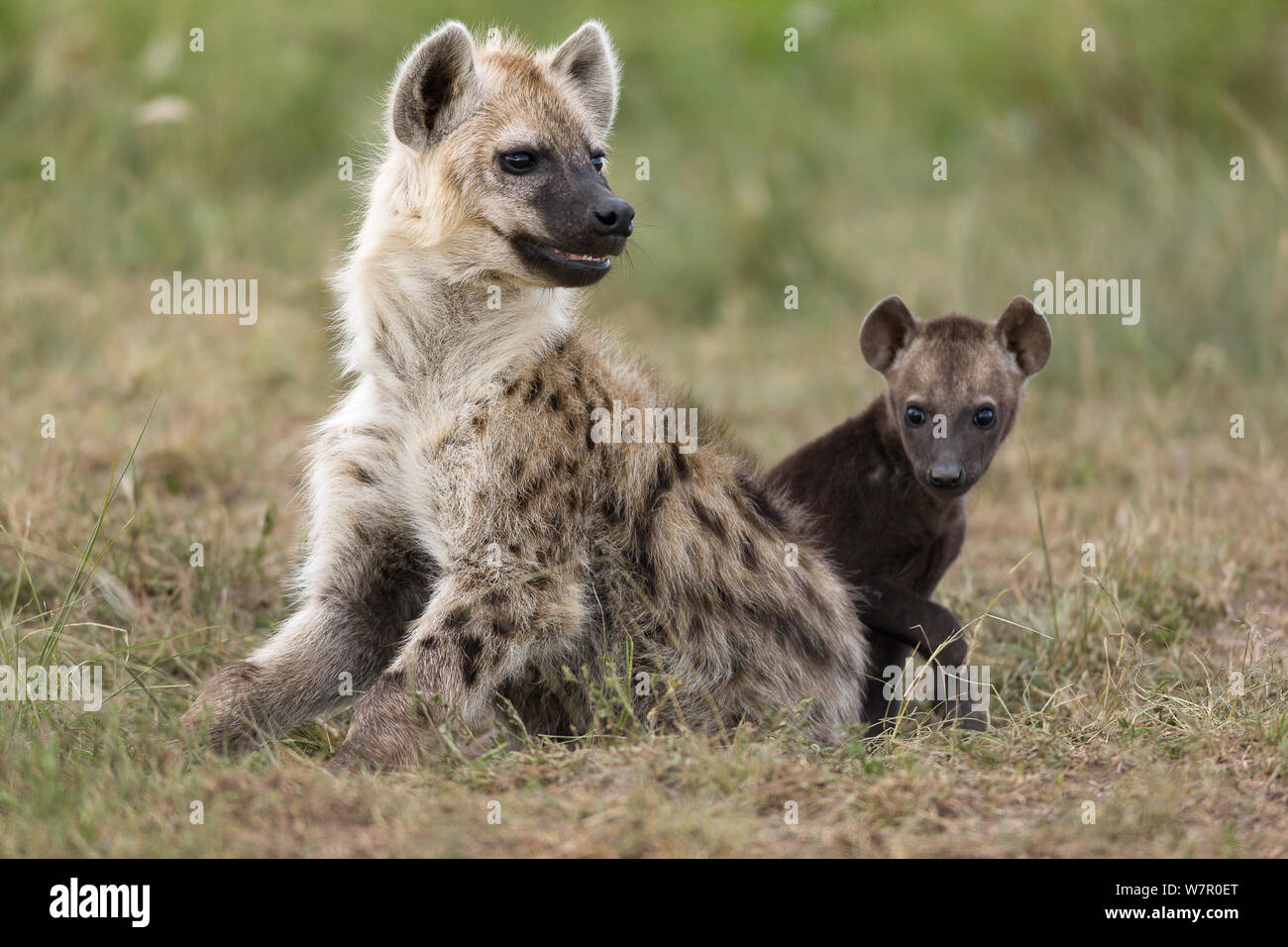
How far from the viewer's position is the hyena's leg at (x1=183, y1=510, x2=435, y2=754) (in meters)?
4.60

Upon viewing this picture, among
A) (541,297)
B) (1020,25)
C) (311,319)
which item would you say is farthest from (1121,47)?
(541,297)

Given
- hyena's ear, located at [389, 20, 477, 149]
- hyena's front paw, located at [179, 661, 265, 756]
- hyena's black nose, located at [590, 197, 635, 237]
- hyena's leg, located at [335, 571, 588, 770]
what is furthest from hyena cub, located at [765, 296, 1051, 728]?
hyena's front paw, located at [179, 661, 265, 756]

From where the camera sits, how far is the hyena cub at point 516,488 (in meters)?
4.42

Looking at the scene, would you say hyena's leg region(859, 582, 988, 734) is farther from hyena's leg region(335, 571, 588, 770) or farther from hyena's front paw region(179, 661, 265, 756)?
hyena's front paw region(179, 661, 265, 756)

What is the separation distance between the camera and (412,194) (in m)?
4.70

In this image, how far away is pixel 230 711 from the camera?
4531 millimetres

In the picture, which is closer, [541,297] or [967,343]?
[541,297]

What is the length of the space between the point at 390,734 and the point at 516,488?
2.54 feet

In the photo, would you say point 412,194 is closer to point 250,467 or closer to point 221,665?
point 221,665

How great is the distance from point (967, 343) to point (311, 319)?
5115mm

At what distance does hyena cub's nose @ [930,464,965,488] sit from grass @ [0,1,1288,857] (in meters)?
0.76

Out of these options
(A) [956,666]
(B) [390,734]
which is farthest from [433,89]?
(A) [956,666]

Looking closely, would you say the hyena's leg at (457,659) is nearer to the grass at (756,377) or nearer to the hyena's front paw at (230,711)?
the grass at (756,377)

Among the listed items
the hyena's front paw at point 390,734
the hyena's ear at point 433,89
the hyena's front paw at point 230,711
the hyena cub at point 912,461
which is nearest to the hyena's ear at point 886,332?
the hyena cub at point 912,461
